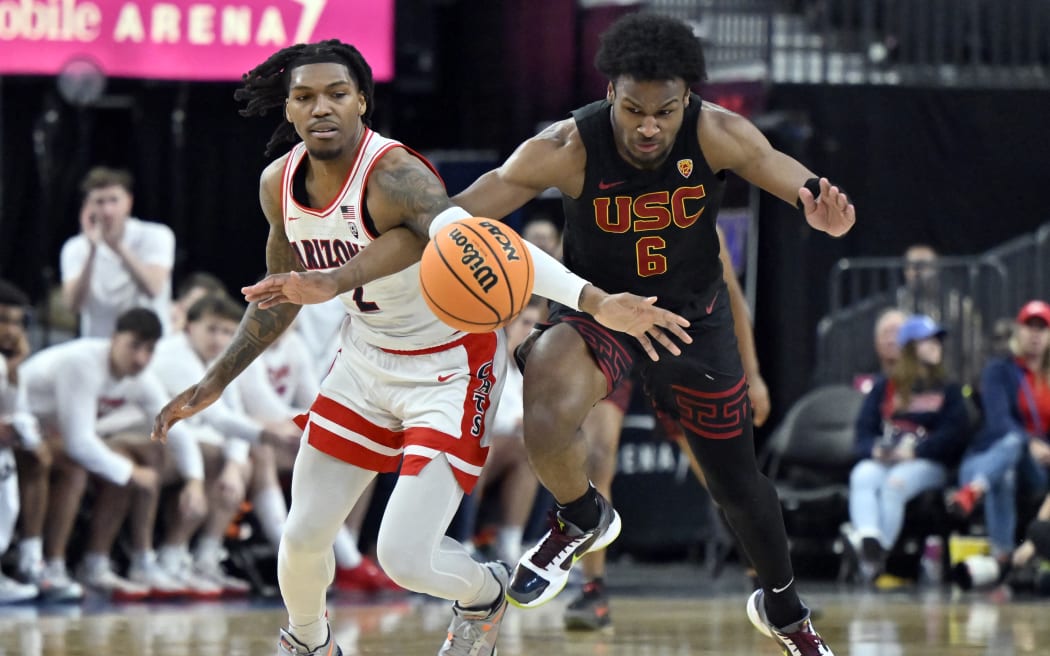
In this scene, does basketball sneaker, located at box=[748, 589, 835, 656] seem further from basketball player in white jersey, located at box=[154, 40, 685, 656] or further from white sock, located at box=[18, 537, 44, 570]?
white sock, located at box=[18, 537, 44, 570]

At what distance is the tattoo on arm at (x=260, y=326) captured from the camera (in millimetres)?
5188

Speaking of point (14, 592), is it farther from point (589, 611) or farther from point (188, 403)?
point (188, 403)

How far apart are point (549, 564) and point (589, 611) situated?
219 cm

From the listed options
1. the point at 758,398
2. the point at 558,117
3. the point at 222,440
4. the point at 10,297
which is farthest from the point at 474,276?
the point at 558,117

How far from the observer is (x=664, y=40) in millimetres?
4949

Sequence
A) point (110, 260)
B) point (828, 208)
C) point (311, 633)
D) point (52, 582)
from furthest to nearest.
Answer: point (110, 260), point (52, 582), point (311, 633), point (828, 208)

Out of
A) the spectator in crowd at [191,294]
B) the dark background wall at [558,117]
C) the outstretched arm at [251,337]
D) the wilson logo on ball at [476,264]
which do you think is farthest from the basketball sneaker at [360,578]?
the wilson logo on ball at [476,264]

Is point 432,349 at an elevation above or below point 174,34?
below

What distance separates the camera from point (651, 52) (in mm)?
4895

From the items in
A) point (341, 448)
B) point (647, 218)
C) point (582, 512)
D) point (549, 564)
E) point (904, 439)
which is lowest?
point (904, 439)

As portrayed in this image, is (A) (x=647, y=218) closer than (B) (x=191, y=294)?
Yes

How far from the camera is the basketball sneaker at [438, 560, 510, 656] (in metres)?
5.30

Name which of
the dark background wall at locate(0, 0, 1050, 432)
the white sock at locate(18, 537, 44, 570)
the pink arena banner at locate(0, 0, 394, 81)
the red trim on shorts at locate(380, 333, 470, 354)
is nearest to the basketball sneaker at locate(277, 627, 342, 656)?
the red trim on shorts at locate(380, 333, 470, 354)

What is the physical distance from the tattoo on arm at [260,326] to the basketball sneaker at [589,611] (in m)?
2.60
